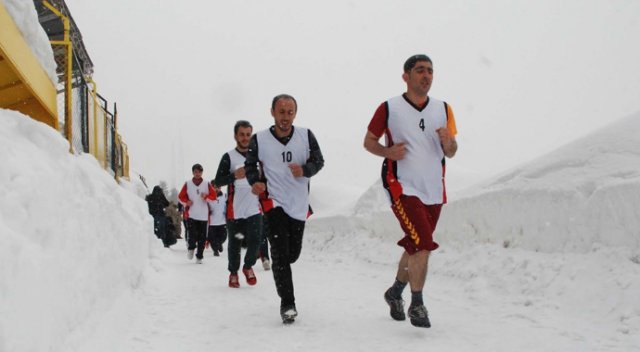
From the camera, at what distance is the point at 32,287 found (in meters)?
2.42

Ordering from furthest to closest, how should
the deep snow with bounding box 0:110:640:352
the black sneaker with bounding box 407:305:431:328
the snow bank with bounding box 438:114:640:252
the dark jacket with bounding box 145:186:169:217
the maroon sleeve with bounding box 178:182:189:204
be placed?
1. the dark jacket with bounding box 145:186:169:217
2. the maroon sleeve with bounding box 178:182:189:204
3. the snow bank with bounding box 438:114:640:252
4. the black sneaker with bounding box 407:305:431:328
5. the deep snow with bounding box 0:110:640:352

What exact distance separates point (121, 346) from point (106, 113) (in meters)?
8.43

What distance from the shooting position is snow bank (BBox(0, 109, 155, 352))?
7.51ft

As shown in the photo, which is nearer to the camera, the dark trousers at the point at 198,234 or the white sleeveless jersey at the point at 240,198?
the white sleeveless jersey at the point at 240,198

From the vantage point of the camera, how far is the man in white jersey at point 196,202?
1087cm

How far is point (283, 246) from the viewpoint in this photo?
443 cm

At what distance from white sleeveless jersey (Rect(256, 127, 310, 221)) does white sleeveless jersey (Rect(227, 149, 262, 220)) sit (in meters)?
1.68

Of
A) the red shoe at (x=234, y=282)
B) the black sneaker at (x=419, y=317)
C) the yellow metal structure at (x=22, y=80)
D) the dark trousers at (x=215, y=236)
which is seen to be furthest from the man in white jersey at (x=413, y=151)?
the dark trousers at (x=215, y=236)

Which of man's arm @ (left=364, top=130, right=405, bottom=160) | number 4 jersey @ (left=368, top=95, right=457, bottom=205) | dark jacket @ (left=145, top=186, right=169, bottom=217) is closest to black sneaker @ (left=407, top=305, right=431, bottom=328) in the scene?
number 4 jersey @ (left=368, top=95, right=457, bottom=205)

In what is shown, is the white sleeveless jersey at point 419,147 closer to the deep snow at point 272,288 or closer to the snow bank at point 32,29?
the deep snow at point 272,288

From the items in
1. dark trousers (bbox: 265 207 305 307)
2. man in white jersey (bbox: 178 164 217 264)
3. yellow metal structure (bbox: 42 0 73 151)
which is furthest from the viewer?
man in white jersey (bbox: 178 164 217 264)

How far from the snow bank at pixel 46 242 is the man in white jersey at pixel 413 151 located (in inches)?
80.9

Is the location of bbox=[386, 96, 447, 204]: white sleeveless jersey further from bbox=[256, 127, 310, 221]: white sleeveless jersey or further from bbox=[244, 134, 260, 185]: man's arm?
bbox=[244, 134, 260, 185]: man's arm

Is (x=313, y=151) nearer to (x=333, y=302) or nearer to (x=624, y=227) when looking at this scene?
(x=333, y=302)
